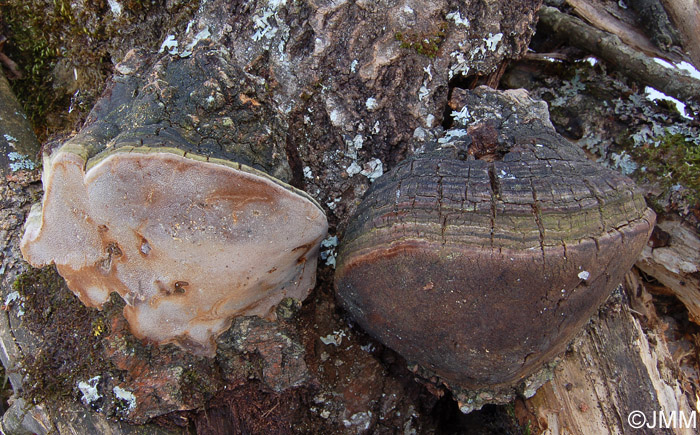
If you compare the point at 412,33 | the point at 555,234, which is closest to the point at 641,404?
the point at 555,234

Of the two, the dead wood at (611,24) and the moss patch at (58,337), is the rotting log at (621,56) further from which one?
the moss patch at (58,337)

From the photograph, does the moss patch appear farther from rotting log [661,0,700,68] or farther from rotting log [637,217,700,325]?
rotting log [661,0,700,68]

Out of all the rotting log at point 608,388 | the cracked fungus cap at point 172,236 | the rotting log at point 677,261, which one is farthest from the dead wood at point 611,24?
the cracked fungus cap at point 172,236

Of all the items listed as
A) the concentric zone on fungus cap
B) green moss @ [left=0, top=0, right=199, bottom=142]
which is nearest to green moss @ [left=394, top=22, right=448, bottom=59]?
the concentric zone on fungus cap

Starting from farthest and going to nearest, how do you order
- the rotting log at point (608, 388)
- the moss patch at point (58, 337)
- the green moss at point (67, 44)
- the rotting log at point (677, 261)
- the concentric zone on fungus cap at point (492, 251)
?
the rotting log at point (677, 261), the green moss at point (67, 44), the rotting log at point (608, 388), the moss patch at point (58, 337), the concentric zone on fungus cap at point (492, 251)

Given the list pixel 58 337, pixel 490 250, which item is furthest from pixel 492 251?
pixel 58 337

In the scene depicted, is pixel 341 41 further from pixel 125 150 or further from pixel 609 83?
pixel 609 83
